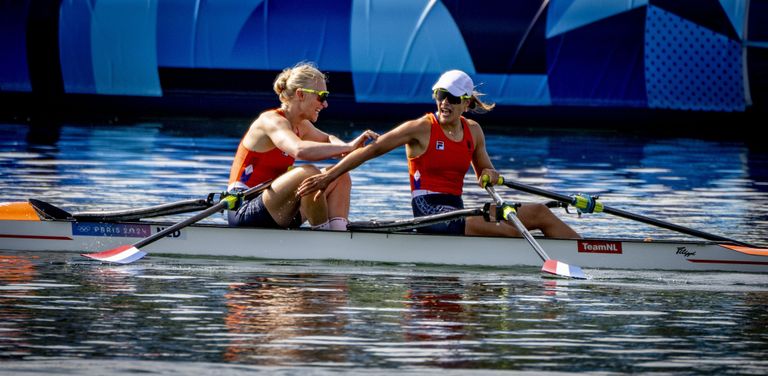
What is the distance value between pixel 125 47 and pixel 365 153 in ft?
61.5

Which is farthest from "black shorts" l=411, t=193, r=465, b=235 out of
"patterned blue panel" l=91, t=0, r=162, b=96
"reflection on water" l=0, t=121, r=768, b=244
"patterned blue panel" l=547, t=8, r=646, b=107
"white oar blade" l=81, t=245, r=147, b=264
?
"patterned blue panel" l=91, t=0, r=162, b=96

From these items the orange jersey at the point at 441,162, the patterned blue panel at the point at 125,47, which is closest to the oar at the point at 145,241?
the orange jersey at the point at 441,162

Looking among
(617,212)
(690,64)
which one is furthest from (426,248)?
(690,64)

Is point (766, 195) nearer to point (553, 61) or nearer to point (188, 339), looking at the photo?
point (553, 61)

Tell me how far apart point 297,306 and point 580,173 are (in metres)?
12.5

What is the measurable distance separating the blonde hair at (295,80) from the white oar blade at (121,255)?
1.80 meters

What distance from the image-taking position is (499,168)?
2312cm

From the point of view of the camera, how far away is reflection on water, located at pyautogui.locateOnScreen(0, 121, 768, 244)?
57.1ft

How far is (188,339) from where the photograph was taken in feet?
30.0

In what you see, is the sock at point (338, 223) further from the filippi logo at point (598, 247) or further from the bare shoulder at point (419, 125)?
the filippi logo at point (598, 247)

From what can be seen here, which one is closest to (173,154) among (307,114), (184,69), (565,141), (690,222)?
(184,69)

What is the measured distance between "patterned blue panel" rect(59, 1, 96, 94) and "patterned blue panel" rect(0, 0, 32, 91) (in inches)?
30.9

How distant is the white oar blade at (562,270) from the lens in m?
12.1

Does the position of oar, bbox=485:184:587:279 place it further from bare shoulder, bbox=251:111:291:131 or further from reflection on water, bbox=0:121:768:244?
reflection on water, bbox=0:121:768:244
